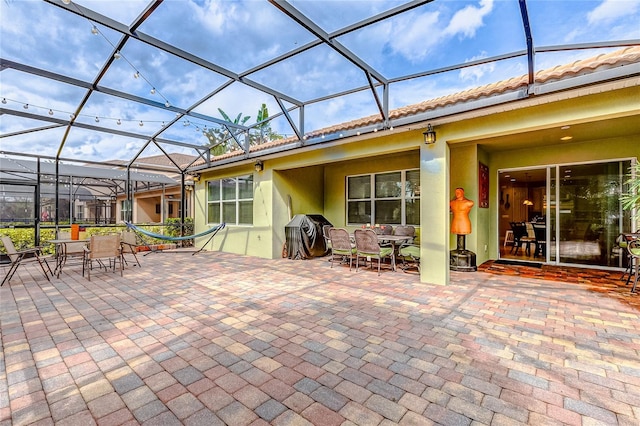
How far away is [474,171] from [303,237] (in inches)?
164

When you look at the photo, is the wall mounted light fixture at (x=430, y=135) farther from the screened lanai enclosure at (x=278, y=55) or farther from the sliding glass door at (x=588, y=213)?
the sliding glass door at (x=588, y=213)

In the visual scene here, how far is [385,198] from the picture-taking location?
24.8ft

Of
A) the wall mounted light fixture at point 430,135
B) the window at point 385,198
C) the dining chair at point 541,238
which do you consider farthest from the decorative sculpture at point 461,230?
the dining chair at point 541,238

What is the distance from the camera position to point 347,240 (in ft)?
19.4

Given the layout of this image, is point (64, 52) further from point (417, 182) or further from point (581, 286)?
point (581, 286)

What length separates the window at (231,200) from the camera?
26.8ft

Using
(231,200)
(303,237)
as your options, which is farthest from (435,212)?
(231,200)

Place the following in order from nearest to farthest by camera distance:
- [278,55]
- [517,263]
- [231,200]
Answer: [278,55] < [517,263] < [231,200]

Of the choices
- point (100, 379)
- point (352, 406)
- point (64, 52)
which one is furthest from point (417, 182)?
point (64, 52)

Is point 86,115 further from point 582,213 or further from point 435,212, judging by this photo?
point 582,213

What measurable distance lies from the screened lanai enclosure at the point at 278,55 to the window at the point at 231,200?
75.5 inches

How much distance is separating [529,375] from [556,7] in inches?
150

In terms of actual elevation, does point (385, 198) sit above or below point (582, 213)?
above

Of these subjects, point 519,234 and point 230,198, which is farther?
point 230,198
